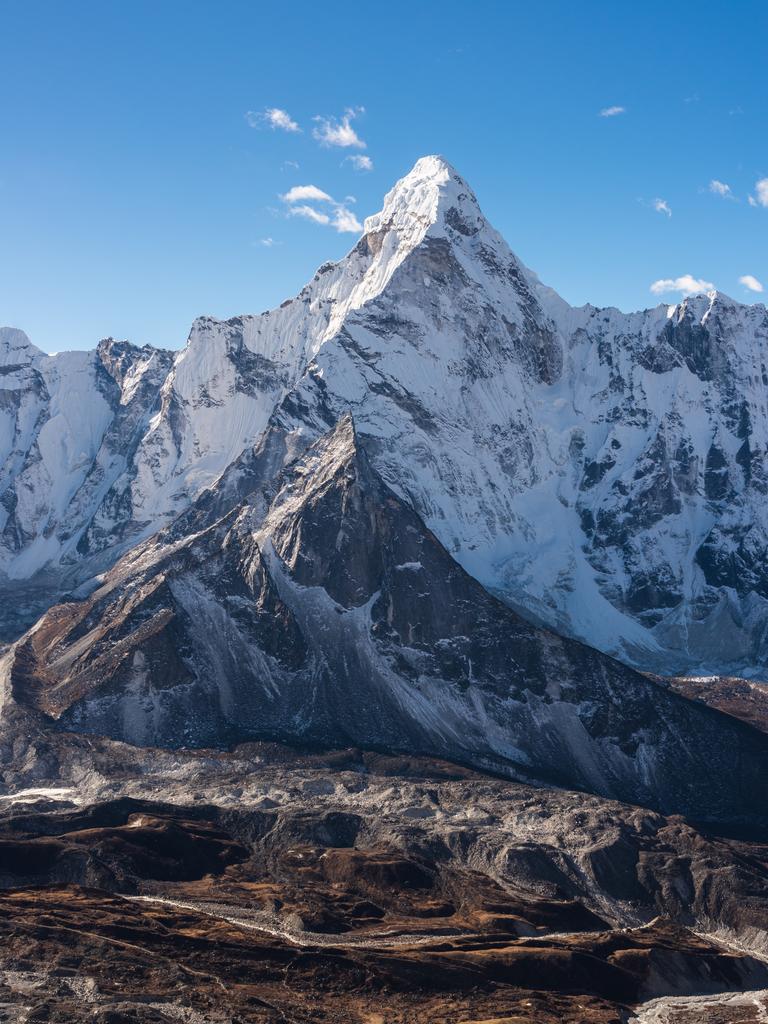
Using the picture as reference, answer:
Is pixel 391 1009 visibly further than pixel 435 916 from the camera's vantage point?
No

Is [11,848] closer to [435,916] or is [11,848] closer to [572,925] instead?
[435,916]

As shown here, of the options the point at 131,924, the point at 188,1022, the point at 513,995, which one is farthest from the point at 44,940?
the point at 513,995

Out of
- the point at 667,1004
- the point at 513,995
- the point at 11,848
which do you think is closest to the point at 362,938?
the point at 513,995

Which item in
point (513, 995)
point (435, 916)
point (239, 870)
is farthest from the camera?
point (239, 870)

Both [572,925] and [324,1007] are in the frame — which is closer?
[324,1007]

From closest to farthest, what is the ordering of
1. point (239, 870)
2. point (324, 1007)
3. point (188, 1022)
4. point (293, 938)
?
1. point (188, 1022)
2. point (324, 1007)
3. point (293, 938)
4. point (239, 870)

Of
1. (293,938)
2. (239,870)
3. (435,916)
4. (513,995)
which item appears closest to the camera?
(513,995)

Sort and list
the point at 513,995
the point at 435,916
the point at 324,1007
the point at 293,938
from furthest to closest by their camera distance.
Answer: the point at 435,916, the point at 293,938, the point at 513,995, the point at 324,1007

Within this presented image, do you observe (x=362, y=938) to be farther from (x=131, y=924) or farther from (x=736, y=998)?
(x=736, y=998)
